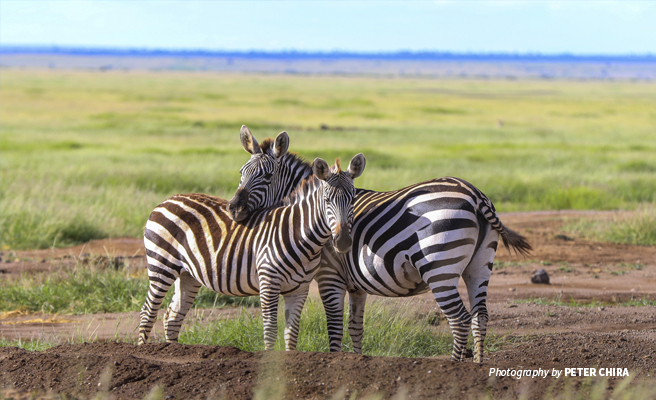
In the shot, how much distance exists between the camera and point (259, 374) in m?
4.79

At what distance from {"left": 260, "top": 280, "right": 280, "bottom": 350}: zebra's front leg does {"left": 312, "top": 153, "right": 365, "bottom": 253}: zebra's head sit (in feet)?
2.17

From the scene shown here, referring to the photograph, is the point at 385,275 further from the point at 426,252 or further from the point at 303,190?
the point at 303,190

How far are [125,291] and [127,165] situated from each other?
12311mm

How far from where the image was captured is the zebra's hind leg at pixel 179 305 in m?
6.21

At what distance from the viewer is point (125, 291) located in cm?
882

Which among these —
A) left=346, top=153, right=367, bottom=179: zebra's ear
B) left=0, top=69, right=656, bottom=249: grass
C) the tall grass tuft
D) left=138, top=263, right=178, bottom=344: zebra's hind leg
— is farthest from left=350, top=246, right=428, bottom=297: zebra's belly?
left=0, top=69, right=656, bottom=249: grass

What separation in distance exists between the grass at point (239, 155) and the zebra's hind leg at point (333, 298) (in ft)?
24.8


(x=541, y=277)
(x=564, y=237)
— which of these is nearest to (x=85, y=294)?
(x=541, y=277)

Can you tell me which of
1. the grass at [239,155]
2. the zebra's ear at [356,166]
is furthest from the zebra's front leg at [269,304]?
the grass at [239,155]

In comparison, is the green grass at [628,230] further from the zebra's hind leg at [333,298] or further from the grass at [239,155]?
the zebra's hind leg at [333,298]

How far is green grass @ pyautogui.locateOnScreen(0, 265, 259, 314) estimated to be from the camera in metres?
8.69

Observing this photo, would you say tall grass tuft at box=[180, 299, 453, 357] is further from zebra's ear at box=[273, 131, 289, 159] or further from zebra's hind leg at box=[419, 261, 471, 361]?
zebra's ear at box=[273, 131, 289, 159]

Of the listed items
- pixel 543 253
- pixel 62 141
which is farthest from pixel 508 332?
pixel 62 141

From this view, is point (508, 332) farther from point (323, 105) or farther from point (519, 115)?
point (323, 105)
